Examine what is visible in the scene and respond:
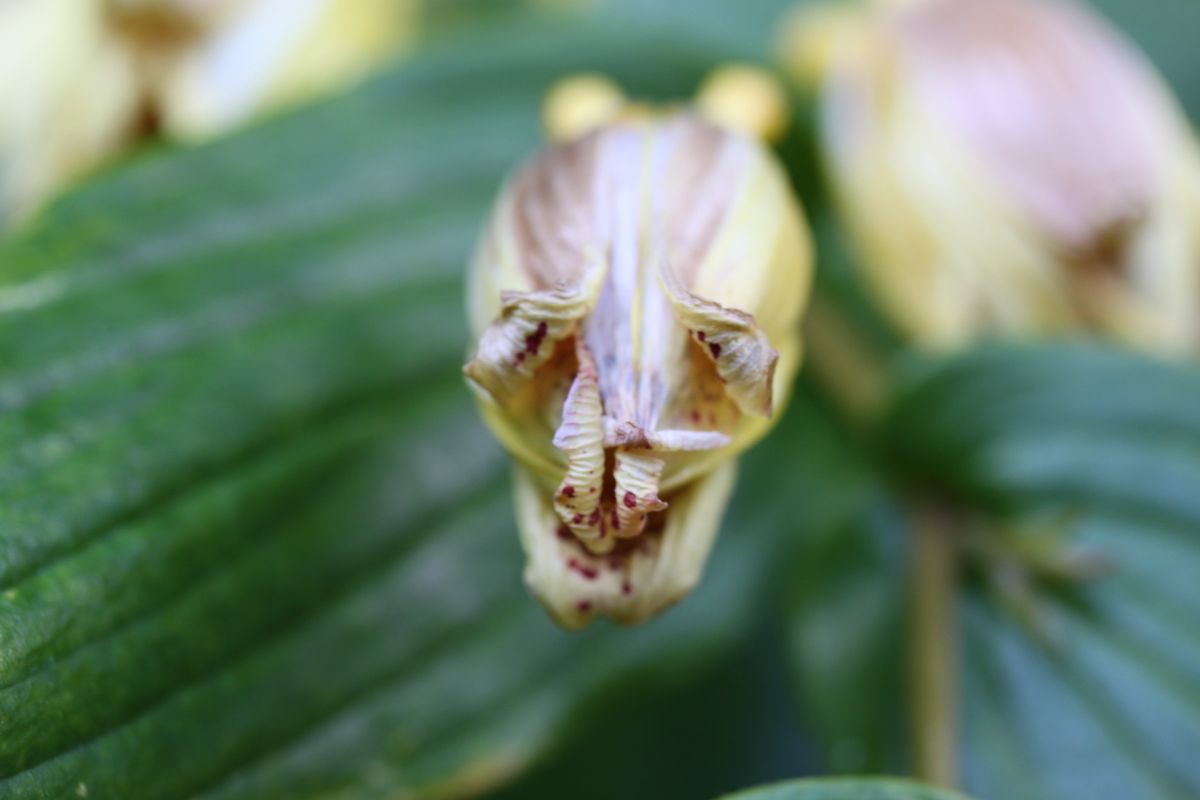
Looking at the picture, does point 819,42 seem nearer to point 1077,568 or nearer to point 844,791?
point 1077,568

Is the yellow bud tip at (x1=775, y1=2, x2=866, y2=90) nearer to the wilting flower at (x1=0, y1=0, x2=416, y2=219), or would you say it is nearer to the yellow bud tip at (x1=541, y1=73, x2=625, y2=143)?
the yellow bud tip at (x1=541, y1=73, x2=625, y2=143)

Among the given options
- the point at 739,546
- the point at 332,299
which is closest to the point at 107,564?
the point at 332,299

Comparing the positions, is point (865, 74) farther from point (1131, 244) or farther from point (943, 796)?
point (943, 796)

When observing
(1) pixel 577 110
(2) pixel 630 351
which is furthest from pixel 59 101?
(2) pixel 630 351

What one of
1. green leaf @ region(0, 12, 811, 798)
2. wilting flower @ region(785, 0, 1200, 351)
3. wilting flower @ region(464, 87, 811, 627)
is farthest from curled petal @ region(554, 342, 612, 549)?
wilting flower @ region(785, 0, 1200, 351)

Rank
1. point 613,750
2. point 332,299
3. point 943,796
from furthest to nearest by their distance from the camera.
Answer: point 613,750 < point 332,299 < point 943,796
